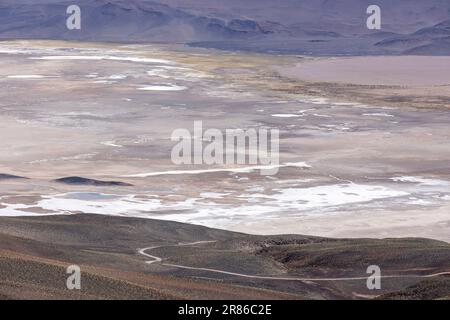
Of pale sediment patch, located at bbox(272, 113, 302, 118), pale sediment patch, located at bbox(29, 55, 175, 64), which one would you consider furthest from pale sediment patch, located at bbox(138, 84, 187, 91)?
pale sediment patch, located at bbox(29, 55, 175, 64)

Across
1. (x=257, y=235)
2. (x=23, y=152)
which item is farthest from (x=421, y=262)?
(x=23, y=152)

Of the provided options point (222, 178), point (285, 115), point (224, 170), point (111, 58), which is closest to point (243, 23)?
point (111, 58)

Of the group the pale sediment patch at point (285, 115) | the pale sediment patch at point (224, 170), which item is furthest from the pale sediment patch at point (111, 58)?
the pale sediment patch at point (224, 170)

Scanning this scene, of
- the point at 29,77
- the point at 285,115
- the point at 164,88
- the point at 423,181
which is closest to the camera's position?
the point at 423,181

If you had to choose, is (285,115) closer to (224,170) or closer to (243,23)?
(224,170)

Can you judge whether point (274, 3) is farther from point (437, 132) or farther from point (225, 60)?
point (437, 132)

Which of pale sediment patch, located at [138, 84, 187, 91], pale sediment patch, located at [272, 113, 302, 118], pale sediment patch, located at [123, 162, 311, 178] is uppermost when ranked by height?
pale sediment patch, located at [138, 84, 187, 91]

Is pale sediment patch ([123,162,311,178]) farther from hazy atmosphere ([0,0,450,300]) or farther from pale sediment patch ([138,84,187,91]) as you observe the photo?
pale sediment patch ([138,84,187,91])
